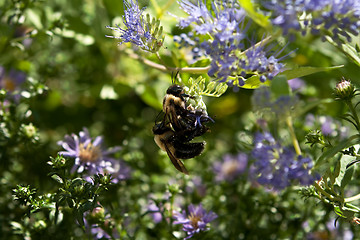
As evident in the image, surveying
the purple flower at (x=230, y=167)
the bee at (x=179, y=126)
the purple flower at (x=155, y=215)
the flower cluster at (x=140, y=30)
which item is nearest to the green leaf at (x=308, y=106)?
the bee at (x=179, y=126)

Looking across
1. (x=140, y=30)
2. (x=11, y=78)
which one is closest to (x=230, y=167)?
(x=140, y=30)

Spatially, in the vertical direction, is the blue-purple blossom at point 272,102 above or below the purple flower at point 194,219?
above

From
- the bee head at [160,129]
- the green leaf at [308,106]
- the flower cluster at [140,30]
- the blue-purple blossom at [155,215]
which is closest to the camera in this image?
the green leaf at [308,106]

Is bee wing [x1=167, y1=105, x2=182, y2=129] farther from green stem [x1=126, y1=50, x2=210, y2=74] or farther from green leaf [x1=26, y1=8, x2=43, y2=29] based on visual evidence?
green leaf [x1=26, y1=8, x2=43, y2=29]

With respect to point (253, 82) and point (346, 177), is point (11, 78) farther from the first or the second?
point (346, 177)

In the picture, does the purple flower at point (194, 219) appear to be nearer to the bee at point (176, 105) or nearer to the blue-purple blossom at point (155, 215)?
the blue-purple blossom at point (155, 215)

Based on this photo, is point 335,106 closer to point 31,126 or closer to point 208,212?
point 208,212

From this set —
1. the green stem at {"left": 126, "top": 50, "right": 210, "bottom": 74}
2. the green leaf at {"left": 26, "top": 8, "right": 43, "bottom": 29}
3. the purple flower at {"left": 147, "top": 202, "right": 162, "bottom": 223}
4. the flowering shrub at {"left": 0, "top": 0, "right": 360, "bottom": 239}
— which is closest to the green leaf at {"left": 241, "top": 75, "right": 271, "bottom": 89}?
the flowering shrub at {"left": 0, "top": 0, "right": 360, "bottom": 239}

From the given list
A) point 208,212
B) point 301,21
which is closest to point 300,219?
point 208,212
